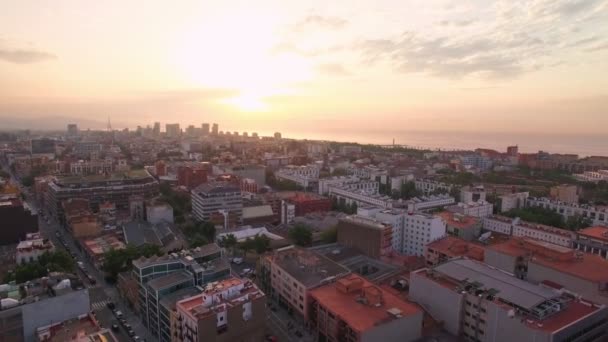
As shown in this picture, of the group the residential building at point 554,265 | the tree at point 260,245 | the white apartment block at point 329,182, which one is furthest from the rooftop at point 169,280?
the white apartment block at point 329,182

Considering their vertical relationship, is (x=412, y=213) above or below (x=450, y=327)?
above

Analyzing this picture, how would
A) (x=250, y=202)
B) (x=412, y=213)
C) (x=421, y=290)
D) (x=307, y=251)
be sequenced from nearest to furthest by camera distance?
1. (x=421, y=290)
2. (x=307, y=251)
3. (x=412, y=213)
4. (x=250, y=202)

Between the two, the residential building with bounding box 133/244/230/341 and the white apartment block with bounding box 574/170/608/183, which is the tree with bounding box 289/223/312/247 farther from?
the white apartment block with bounding box 574/170/608/183

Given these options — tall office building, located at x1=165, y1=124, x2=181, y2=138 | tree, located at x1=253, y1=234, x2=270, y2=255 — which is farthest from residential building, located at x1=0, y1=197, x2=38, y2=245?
tall office building, located at x1=165, y1=124, x2=181, y2=138

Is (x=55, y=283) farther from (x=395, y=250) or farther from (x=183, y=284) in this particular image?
(x=395, y=250)

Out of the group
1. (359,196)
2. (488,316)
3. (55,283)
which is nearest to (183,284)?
(55,283)

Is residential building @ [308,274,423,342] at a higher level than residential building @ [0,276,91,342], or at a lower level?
lower
